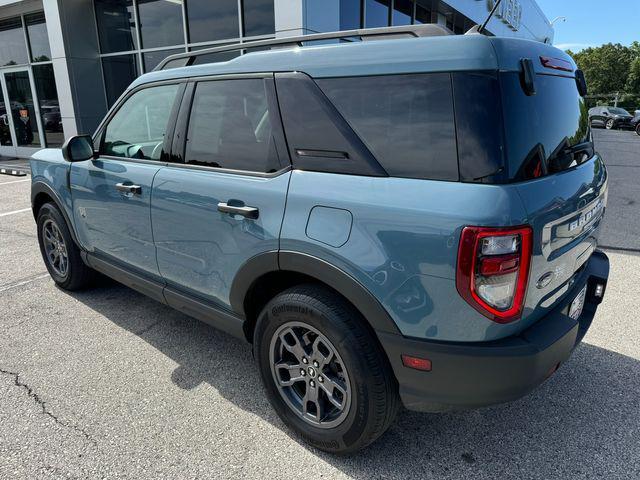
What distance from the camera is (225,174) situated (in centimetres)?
245

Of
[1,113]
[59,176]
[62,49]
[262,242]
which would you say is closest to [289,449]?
[262,242]

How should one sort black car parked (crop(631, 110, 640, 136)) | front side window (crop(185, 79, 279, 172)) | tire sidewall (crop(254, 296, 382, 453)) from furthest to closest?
black car parked (crop(631, 110, 640, 136)), front side window (crop(185, 79, 279, 172)), tire sidewall (crop(254, 296, 382, 453))

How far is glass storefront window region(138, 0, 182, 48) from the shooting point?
32.7 feet

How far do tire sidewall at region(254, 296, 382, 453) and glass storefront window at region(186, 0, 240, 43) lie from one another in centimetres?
809

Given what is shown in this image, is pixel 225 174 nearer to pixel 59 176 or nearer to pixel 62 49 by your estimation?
pixel 59 176

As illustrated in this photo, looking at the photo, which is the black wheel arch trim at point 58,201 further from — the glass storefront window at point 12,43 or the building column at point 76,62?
the glass storefront window at point 12,43

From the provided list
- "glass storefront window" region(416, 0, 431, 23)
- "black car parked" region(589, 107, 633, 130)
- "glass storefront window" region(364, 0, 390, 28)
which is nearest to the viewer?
"glass storefront window" region(364, 0, 390, 28)

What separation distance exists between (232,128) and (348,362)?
1365 millimetres

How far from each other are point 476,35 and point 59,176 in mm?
3285

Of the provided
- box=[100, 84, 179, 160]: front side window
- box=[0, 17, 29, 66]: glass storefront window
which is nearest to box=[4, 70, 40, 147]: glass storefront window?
box=[0, 17, 29, 66]: glass storefront window

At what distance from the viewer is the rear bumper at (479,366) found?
1.75 metres

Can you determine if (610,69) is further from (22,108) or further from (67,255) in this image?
(67,255)

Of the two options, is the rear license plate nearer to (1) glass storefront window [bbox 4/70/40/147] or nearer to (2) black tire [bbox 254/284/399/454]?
(2) black tire [bbox 254/284/399/454]

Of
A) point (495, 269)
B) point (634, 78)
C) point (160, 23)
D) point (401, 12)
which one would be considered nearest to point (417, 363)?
point (495, 269)
